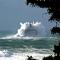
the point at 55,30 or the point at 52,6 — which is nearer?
the point at 52,6

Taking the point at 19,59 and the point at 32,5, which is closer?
the point at 32,5

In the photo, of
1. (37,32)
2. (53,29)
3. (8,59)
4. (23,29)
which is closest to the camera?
(53,29)

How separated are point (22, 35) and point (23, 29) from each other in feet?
11.9

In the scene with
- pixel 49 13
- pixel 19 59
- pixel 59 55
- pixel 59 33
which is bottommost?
pixel 19 59

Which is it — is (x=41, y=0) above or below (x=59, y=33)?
above

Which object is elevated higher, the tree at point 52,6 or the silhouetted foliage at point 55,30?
the tree at point 52,6

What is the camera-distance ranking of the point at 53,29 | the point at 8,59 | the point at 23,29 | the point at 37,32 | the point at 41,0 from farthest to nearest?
the point at 37,32 < the point at 23,29 < the point at 8,59 < the point at 53,29 < the point at 41,0

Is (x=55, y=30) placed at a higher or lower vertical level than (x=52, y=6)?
lower

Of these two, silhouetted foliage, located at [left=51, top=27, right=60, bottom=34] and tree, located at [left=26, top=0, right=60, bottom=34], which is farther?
silhouetted foliage, located at [left=51, top=27, right=60, bottom=34]

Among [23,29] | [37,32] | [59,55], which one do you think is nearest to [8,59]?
[59,55]

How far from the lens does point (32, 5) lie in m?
7.18

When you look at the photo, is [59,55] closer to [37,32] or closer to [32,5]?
[32,5]

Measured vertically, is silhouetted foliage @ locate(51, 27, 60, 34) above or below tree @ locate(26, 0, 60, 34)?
below

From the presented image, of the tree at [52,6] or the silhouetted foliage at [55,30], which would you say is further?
the silhouetted foliage at [55,30]
